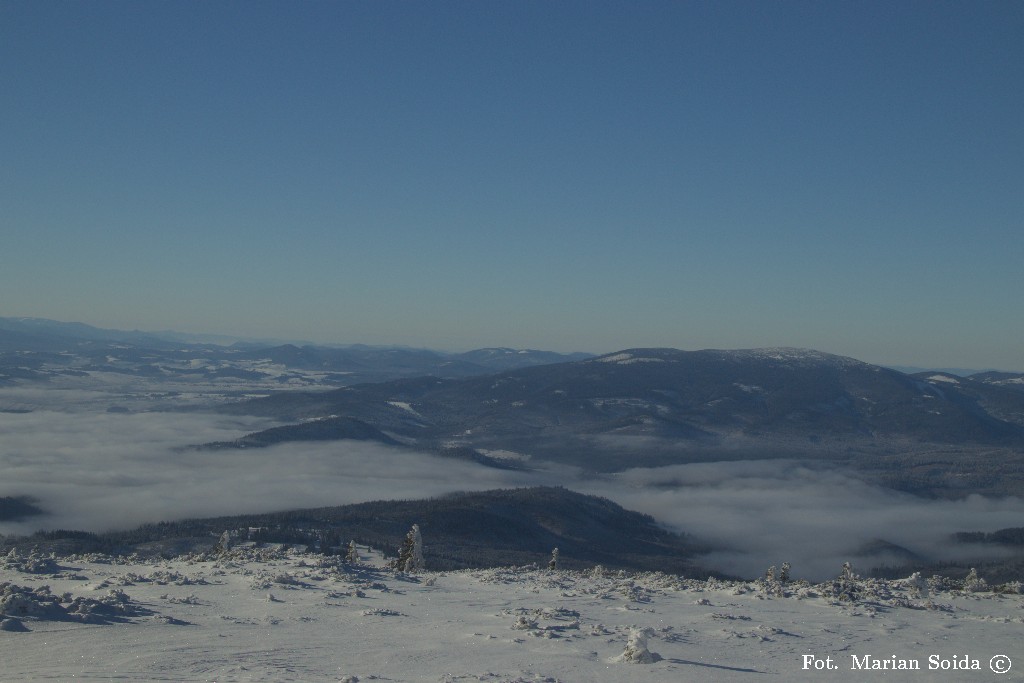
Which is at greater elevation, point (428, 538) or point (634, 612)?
point (634, 612)

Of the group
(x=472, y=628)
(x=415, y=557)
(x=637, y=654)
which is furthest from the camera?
(x=415, y=557)

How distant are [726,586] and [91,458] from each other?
532 feet

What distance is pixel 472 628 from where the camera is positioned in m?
22.3

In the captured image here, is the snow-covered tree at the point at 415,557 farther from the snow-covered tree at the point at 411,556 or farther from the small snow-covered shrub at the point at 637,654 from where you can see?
the small snow-covered shrub at the point at 637,654

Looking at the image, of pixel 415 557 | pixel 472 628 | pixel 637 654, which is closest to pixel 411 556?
pixel 415 557

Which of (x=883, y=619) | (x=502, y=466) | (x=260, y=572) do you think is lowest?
(x=502, y=466)

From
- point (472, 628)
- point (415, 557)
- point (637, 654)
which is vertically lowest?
point (415, 557)

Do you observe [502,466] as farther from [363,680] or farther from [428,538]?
[363,680]

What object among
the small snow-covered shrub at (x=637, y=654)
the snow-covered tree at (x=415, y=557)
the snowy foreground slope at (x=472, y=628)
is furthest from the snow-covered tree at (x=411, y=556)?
the small snow-covered shrub at (x=637, y=654)

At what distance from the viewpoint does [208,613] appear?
2316 centimetres

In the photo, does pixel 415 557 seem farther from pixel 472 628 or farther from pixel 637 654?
pixel 637 654

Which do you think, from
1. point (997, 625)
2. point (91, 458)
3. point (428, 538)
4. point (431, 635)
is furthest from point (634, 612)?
point (91, 458)

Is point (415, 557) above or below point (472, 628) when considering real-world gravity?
below

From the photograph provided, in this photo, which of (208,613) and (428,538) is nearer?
(208,613)
